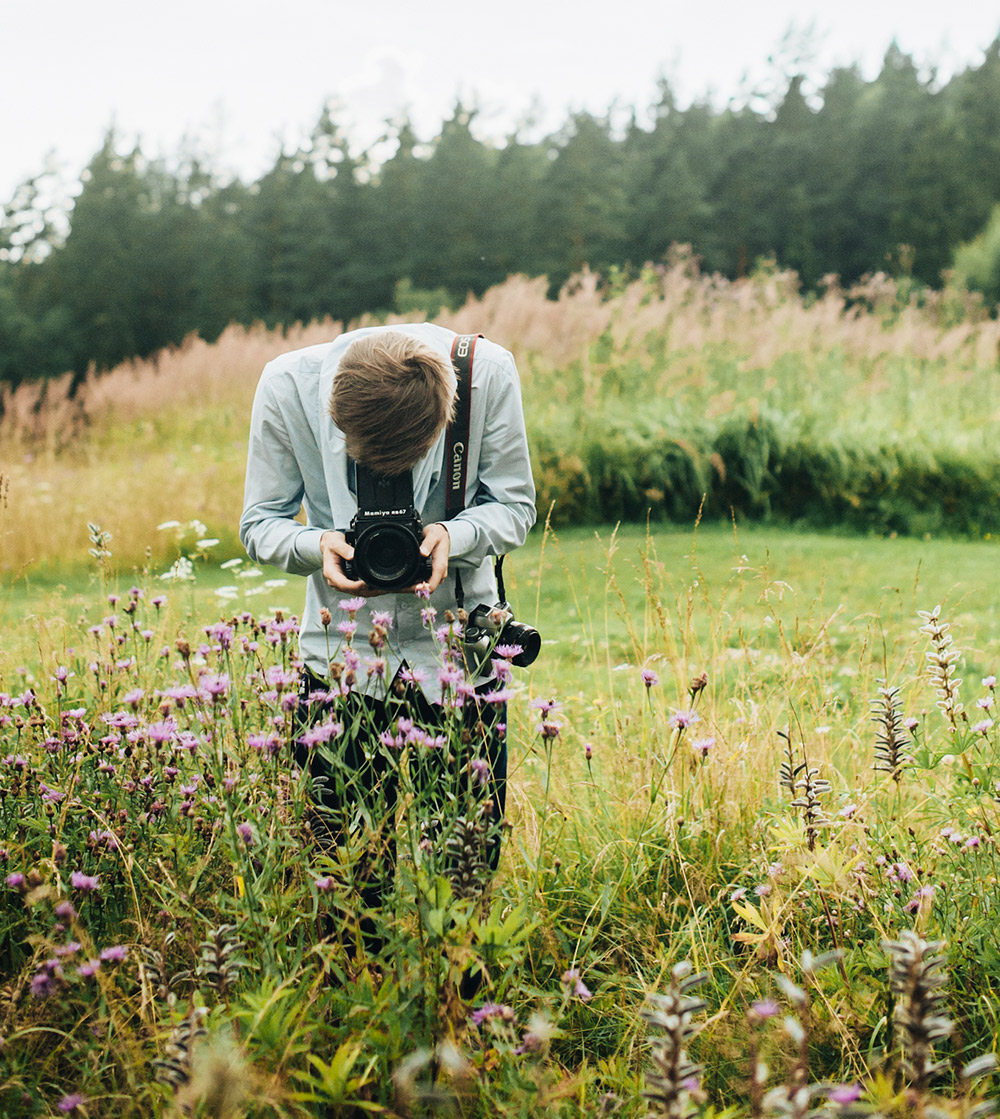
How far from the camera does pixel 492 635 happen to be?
6.09ft

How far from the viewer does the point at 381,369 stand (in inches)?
67.9

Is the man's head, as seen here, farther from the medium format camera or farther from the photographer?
the medium format camera

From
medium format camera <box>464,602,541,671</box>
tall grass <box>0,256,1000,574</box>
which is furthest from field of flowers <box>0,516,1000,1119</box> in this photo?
tall grass <box>0,256,1000,574</box>

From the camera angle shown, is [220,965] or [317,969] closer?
[220,965]

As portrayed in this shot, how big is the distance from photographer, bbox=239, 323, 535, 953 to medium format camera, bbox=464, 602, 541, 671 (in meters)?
0.06

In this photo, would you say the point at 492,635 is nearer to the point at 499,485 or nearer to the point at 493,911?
the point at 499,485

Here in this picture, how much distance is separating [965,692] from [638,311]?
674 cm

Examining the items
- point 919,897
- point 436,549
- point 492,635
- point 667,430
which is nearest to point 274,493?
point 436,549

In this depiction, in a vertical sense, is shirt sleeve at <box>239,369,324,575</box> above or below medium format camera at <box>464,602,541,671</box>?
above

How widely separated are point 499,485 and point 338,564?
0.41 metres

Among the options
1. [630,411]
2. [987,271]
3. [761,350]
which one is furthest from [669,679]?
[987,271]

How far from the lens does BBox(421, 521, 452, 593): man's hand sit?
1.80 metres

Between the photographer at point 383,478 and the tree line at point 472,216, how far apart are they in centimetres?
1792

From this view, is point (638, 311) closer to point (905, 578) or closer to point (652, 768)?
point (905, 578)
